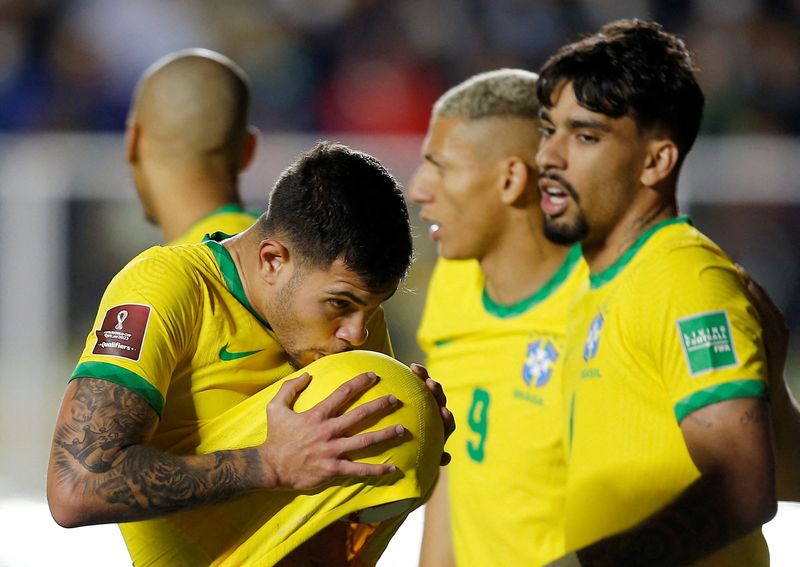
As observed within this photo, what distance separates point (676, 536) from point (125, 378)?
1101 mm

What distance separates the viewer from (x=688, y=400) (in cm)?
243

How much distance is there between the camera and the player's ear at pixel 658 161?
294 cm

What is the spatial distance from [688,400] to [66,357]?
21.2ft

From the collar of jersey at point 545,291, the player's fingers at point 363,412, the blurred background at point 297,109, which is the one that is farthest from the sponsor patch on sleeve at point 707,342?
the blurred background at point 297,109

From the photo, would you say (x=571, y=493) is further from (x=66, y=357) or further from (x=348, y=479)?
(x=66, y=357)

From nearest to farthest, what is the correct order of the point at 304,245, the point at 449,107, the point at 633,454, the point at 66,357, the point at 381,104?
the point at 304,245, the point at 633,454, the point at 449,107, the point at 66,357, the point at 381,104

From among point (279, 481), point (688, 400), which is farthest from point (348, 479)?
point (688, 400)

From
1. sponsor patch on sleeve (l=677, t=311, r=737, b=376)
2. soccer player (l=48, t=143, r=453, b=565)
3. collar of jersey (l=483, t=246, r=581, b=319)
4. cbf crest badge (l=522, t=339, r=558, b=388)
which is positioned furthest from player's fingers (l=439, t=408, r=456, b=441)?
collar of jersey (l=483, t=246, r=581, b=319)

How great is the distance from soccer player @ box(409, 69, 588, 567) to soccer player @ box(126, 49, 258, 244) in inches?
27.7

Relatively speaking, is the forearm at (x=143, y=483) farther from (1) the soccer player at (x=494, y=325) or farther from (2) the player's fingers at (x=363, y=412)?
(1) the soccer player at (x=494, y=325)

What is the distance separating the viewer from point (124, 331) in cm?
217

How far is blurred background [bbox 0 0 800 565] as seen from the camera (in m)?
8.23

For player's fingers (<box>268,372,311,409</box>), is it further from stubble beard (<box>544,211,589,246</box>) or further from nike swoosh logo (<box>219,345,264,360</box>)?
stubble beard (<box>544,211,589,246</box>)

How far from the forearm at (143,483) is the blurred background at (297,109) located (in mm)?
5913
